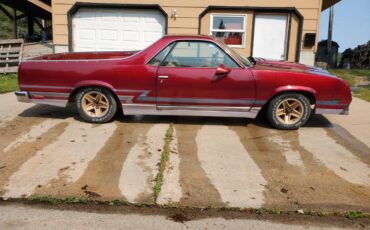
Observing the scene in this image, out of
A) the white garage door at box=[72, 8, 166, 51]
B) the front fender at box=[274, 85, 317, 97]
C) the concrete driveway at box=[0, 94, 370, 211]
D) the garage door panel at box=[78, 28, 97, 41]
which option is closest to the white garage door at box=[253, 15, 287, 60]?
the white garage door at box=[72, 8, 166, 51]

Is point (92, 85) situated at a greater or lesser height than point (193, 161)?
greater

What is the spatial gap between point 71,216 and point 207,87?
3208 millimetres

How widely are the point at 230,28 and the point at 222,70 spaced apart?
22.7 ft

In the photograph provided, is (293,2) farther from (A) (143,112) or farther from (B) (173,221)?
(B) (173,221)

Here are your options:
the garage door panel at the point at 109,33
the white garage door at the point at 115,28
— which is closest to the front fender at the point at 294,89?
the white garage door at the point at 115,28

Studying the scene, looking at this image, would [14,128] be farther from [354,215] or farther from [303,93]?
[354,215]

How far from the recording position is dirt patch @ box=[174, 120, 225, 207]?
3662 millimetres

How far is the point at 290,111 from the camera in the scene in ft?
20.0

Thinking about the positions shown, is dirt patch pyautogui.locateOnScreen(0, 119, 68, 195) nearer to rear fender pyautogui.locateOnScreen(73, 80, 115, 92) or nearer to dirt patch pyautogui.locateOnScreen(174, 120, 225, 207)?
rear fender pyautogui.locateOnScreen(73, 80, 115, 92)

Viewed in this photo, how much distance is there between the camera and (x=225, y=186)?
4.01 metres

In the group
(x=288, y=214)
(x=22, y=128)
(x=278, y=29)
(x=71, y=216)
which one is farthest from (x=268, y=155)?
(x=278, y=29)

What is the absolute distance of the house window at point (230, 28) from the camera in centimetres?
1222

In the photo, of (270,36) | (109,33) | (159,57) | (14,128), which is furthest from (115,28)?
(14,128)

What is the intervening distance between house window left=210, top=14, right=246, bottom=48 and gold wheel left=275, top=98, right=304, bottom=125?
663 cm
